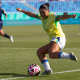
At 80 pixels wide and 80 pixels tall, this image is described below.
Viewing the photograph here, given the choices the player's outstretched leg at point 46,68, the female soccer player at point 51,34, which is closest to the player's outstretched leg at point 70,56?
the female soccer player at point 51,34

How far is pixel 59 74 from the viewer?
6664 mm

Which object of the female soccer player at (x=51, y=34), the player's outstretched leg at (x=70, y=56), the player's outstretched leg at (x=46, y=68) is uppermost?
the female soccer player at (x=51, y=34)

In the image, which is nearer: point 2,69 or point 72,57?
point 72,57

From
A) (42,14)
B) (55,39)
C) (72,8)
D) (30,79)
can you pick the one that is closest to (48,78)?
(30,79)

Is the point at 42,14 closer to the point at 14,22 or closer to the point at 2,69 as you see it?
the point at 2,69

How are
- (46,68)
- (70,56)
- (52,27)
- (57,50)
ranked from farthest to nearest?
(52,27)
(46,68)
(57,50)
(70,56)

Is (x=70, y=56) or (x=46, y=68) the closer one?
(x=70, y=56)

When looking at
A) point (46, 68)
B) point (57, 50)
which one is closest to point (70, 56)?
point (57, 50)

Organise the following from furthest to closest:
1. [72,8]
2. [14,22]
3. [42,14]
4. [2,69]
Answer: [72,8] < [14,22] < [2,69] < [42,14]

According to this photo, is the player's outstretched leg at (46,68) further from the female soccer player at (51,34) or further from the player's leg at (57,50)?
the player's leg at (57,50)

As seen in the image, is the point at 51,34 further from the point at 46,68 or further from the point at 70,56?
the point at 70,56

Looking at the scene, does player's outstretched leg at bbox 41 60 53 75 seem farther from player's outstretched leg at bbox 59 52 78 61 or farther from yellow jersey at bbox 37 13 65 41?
yellow jersey at bbox 37 13 65 41

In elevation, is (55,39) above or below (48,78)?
above

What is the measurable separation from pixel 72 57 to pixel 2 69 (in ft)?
8.40
